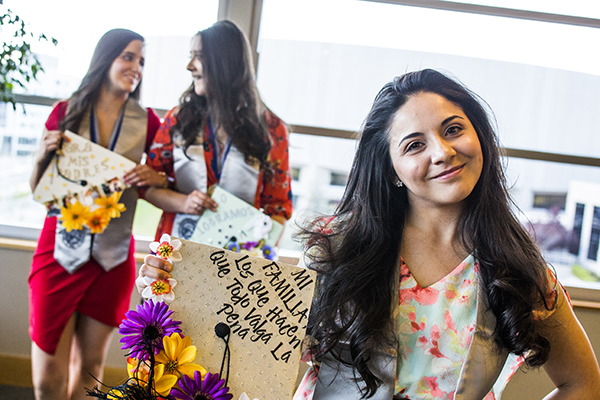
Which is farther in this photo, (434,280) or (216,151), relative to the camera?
(216,151)

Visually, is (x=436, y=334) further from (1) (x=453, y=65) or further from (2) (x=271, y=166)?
(1) (x=453, y=65)

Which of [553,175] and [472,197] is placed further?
[553,175]

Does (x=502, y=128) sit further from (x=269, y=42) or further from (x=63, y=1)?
(x=63, y=1)

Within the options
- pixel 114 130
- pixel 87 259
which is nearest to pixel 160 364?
pixel 87 259

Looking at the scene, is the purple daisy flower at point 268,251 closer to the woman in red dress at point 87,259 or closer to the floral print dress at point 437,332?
the woman in red dress at point 87,259

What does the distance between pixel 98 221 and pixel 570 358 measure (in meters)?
1.68

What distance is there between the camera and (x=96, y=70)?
73.0 inches

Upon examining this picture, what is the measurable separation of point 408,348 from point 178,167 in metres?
1.25

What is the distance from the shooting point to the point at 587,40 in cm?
258

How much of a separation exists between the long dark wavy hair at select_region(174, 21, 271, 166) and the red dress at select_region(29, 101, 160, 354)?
0.53 meters

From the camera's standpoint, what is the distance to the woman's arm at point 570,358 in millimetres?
1092

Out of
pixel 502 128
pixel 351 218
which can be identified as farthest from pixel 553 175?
pixel 351 218

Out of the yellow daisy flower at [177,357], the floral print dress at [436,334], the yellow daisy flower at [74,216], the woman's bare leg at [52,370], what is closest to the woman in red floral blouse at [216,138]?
the yellow daisy flower at [74,216]

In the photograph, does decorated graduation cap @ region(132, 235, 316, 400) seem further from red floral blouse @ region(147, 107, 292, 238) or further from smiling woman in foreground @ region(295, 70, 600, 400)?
red floral blouse @ region(147, 107, 292, 238)
